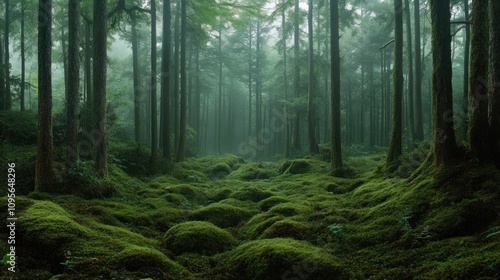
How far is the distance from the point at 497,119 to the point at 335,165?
8.42 m

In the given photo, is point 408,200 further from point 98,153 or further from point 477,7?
point 98,153

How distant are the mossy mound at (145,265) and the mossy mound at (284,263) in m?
0.86

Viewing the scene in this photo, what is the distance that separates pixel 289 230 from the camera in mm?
6406

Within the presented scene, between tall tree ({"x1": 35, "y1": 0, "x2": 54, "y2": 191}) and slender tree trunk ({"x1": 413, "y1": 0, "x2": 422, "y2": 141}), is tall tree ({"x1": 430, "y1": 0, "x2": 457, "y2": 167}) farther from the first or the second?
slender tree trunk ({"x1": 413, "y1": 0, "x2": 422, "y2": 141})

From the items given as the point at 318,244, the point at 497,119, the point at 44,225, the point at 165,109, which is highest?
the point at 165,109

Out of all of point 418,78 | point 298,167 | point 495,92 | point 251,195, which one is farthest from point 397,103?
point 418,78

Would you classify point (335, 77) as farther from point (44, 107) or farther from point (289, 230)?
point (44, 107)

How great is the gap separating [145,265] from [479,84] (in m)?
6.60

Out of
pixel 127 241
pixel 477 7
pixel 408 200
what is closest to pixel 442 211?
pixel 408 200

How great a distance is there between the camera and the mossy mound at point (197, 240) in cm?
598

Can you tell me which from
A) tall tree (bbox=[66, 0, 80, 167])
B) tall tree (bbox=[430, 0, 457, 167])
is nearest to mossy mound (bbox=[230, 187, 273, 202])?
tall tree (bbox=[66, 0, 80, 167])

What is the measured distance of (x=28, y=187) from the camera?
349 inches

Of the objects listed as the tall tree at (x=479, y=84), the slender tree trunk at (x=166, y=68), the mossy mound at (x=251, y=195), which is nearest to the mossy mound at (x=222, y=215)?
the mossy mound at (x=251, y=195)

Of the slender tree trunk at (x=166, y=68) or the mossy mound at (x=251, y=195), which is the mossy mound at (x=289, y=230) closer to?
the mossy mound at (x=251, y=195)
